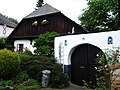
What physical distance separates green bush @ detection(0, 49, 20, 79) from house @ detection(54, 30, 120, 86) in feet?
9.79

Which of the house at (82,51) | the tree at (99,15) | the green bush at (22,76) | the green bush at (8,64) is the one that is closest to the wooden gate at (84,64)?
the house at (82,51)

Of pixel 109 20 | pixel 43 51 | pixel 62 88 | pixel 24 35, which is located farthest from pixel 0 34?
pixel 62 88

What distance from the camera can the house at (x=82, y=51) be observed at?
9992 mm

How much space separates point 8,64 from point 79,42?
152 inches

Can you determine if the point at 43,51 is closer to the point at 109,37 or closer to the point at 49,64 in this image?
the point at 49,64

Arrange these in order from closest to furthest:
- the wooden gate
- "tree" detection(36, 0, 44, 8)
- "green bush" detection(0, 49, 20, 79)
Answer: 1. "green bush" detection(0, 49, 20, 79)
2. the wooden gate
3. "tree" detection(36, 0, 44, 8)

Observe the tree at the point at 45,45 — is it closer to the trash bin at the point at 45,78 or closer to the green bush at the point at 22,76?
the green bush at the point at 22,76

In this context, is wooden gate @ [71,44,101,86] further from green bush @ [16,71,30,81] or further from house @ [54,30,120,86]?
green bush @ [16,71,30,81]

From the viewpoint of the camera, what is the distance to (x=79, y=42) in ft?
38.3

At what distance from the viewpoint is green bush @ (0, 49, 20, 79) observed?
35.3 ft

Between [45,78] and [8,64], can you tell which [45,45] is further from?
[45,78]

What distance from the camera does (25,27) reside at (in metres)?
24.3

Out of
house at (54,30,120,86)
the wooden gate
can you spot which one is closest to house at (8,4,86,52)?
house at (54,30,120,86)

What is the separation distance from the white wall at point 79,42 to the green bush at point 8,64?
9.61ft
